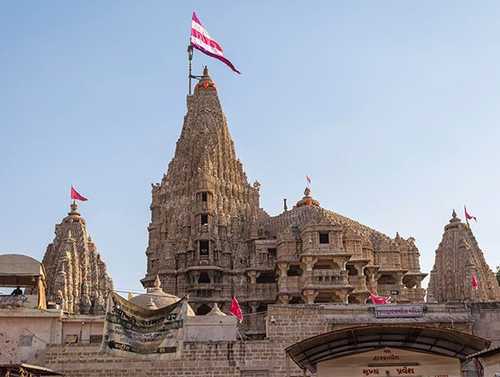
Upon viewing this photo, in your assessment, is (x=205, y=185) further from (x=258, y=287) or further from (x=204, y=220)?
(x=258, y=287)

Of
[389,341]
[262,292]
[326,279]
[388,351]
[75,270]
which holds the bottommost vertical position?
[388,351]

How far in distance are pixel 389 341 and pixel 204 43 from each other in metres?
37.4

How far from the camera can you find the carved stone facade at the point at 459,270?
4750cm

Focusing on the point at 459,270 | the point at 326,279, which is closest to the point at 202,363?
the point at 326,279

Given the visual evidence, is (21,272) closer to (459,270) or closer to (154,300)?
(154,300)

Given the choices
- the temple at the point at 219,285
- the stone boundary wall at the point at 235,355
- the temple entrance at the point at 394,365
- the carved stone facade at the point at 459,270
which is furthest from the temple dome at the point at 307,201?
the temple entrance at the point at 394,365

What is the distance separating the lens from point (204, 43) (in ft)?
165

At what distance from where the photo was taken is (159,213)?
5569cm

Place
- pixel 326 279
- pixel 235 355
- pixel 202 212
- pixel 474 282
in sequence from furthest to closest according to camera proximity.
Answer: pixel 202 212 → pixel 326 279 → pixel 474 282 → pixel 235 355

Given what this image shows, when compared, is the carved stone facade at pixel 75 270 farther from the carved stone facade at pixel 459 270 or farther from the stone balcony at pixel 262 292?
the carved stone facade at pixel 459 270

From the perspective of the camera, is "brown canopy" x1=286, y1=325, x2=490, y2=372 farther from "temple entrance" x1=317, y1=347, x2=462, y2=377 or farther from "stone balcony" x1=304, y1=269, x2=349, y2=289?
"stone balcony" x1=304, y1=269, x2=349, y2=289

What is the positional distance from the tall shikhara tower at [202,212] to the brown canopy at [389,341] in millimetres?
31756

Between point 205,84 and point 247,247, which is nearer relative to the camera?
point 247,247

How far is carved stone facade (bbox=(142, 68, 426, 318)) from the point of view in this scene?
156ft
